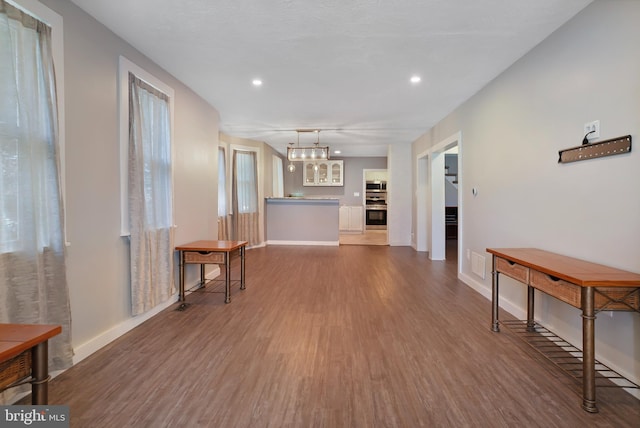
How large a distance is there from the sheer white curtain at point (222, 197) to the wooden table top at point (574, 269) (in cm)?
496

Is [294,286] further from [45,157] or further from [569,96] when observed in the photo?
[569,96]

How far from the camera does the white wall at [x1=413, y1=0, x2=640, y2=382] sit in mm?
1708

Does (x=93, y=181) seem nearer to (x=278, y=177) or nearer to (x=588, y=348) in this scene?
(x=588, y=348)

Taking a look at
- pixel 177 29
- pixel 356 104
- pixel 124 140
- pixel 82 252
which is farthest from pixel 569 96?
pixel 82 252

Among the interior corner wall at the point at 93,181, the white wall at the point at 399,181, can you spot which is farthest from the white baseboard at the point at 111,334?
the white wall at the point at 399,181

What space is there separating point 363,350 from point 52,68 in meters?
2.85

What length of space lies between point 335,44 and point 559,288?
245 cm

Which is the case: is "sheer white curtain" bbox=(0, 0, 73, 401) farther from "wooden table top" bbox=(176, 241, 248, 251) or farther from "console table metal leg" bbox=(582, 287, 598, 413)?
"console table metal leg" bbox=(582, 287, 598, 413)

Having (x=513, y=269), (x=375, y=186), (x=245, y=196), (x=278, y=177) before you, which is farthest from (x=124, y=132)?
(x=375, y=186)

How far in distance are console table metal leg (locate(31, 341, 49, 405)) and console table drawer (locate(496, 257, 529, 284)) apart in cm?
264

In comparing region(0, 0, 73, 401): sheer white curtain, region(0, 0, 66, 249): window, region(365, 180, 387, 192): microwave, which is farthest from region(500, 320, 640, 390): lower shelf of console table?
region(365, 180, 387, 192): microwave

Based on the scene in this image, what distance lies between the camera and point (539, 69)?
8.00ft

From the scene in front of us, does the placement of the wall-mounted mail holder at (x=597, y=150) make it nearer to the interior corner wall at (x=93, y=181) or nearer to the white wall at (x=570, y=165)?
the white wall at (x=570, y=165)

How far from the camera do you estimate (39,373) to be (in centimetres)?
99
